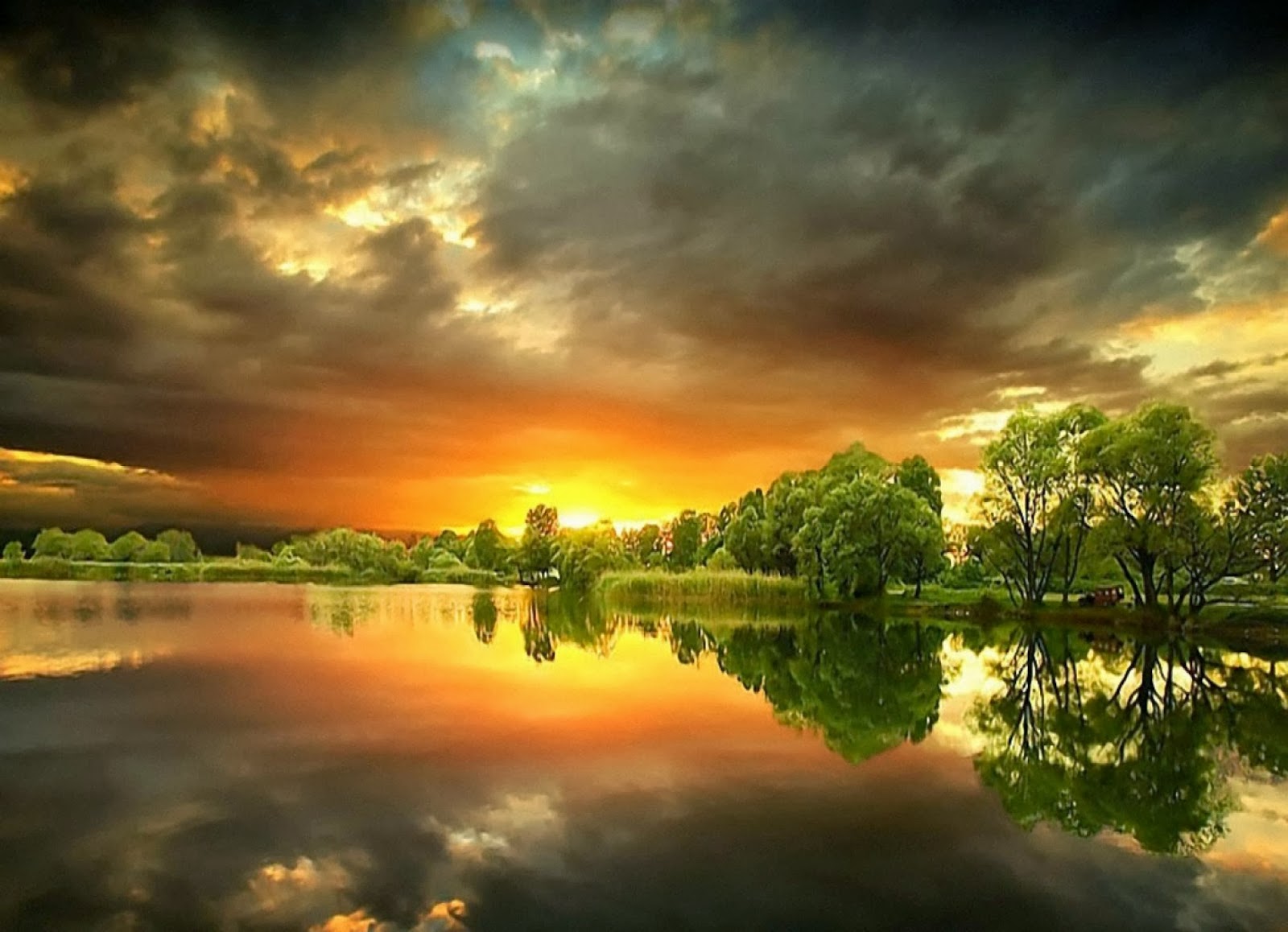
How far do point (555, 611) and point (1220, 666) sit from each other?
40.9 m

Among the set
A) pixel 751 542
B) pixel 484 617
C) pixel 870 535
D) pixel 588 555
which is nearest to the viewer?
pixel 484 617

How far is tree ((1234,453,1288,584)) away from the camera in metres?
47.3

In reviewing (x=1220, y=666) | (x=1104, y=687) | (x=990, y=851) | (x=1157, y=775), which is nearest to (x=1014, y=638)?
(x=1220, y=666)

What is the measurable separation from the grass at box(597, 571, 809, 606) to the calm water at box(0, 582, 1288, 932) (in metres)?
36.6

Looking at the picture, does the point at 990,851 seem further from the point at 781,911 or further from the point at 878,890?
the point at 781,911

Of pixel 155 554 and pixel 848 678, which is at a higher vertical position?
pixel 155 554

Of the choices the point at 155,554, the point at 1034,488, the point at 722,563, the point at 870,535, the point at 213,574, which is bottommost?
the point at 213,574

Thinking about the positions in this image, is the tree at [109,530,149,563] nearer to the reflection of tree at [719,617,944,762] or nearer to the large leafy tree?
the large leafy tree

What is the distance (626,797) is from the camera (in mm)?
12430

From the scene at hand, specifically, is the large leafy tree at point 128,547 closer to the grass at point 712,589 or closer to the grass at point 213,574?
the grass at point 213,574

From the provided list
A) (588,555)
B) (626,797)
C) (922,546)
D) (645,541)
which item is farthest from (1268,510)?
(645,541)

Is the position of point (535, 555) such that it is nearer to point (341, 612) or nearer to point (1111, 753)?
point (341, 612)

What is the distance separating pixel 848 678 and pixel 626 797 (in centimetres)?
1505

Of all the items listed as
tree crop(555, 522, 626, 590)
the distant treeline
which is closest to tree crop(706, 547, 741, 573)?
the distant treeline
